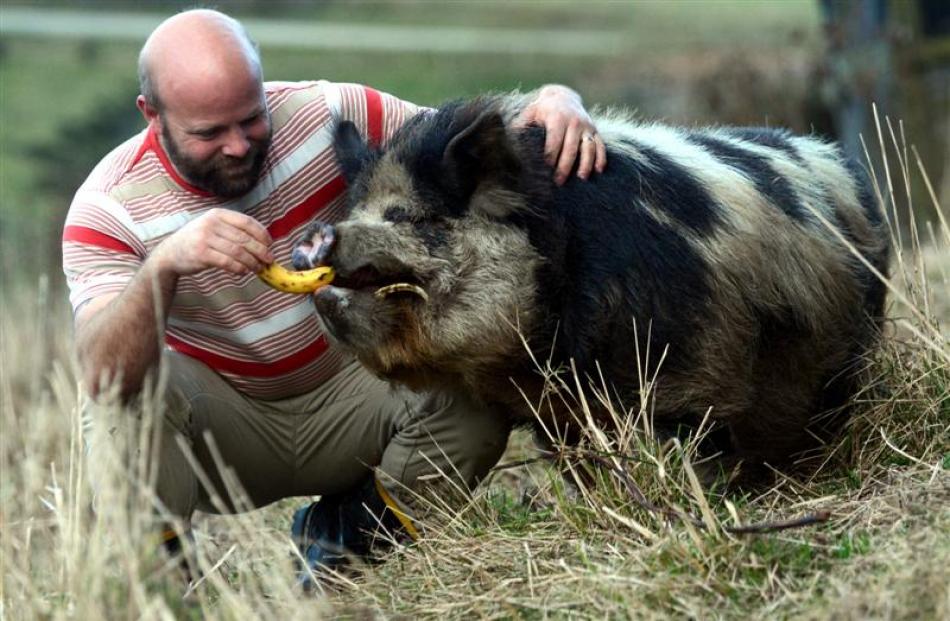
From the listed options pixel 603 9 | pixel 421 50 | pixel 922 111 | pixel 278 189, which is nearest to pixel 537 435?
pixel 278 189

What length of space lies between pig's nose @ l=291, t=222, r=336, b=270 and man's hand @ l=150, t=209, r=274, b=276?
191 millimetres

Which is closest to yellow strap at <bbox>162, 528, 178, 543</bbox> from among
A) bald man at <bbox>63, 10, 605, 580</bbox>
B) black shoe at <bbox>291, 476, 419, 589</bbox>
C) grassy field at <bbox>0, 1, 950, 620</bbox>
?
bald man at <bbox>63, 10, 605, 580</bbox>

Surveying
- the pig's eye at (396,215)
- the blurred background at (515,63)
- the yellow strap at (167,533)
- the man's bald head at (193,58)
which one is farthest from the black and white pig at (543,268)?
the blurred background at (515,63)

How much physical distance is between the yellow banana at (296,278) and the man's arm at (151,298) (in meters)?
0.07

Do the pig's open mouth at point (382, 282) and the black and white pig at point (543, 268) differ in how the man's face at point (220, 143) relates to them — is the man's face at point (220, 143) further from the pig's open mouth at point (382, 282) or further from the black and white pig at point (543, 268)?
the pig's open mouth at point (382, 282)

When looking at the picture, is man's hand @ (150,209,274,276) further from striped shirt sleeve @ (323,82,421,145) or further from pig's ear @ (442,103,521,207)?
striped shirt sleeve @ (323,82,421,145)

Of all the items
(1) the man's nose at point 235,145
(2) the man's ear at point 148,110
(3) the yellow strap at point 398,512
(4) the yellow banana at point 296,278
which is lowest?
(3) the yellow strap at point 398,512

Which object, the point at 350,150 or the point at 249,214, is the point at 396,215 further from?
the point at 249,214

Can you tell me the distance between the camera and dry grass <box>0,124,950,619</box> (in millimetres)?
3754

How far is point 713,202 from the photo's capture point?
4934 mm

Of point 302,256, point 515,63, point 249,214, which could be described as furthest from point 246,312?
point 515,63

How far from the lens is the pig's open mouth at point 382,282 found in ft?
15.3

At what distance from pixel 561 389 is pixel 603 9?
77.3 feet

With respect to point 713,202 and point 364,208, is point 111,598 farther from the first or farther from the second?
point 713,202
